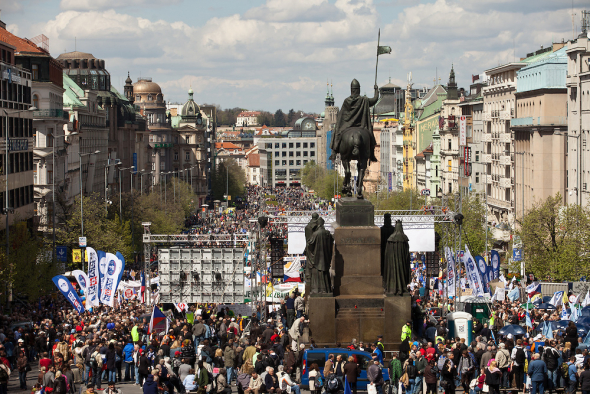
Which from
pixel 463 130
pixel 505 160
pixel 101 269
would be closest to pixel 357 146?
pixel 101 269

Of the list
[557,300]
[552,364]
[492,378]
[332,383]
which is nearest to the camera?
[332,383]

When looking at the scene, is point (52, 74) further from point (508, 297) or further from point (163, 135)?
point (163, 135)

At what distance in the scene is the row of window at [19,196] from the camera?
59.1 meters

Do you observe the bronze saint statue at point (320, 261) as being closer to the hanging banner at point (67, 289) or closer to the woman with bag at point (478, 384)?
the woman with bag at point (478, 384)

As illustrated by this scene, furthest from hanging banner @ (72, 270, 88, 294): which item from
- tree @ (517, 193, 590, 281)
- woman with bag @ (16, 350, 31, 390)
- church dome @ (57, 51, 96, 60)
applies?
church dome @ (57, 51, 96, 60)

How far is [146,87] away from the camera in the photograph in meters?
190

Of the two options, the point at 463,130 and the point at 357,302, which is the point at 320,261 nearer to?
the point at 357,302

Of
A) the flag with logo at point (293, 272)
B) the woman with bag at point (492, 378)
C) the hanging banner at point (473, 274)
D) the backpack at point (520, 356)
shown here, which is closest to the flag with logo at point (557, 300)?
the hanging banner at point (473, 274)

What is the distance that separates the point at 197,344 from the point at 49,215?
130 feet

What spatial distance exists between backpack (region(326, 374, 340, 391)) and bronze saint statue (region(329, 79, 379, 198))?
19.7ft

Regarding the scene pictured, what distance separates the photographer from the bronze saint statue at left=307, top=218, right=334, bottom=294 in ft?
89.1

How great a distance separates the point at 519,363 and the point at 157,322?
11900 mm

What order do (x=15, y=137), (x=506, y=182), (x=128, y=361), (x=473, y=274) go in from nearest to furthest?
(x=128, y=361) < (x=473, y=274) < (x=15, y=137) < (x=506, y=182)

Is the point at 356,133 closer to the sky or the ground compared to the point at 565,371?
closer to the sky
